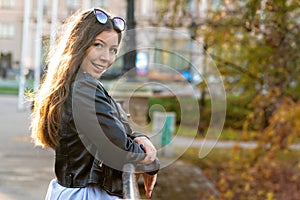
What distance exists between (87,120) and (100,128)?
0.05 m

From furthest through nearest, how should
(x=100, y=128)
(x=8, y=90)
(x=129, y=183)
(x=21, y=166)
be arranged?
(x=8, y=90) → (x=21, y=166) → (x=100, y=128) → (x=129, y=183)

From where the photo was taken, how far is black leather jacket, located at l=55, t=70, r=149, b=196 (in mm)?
2119

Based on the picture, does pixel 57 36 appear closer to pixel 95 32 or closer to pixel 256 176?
pixel 95 32

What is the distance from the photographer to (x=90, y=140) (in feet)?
7.11

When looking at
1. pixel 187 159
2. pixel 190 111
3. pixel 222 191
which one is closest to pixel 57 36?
pixel 190 111

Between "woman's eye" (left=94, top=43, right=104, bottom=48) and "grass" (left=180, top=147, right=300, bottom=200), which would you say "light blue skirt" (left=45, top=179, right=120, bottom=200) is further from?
"grass" (left=180, top=147, right=300, bottom=200)

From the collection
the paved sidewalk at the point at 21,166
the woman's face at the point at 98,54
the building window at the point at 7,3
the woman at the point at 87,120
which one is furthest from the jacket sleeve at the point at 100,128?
the building window at the point at 7,3

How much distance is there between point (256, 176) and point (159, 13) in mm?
2852

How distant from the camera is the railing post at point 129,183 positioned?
6.31ft

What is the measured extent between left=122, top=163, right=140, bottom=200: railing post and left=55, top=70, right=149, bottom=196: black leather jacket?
0.03m

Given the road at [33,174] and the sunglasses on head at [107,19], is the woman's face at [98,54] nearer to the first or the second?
the sunglasses on head at [107,19]

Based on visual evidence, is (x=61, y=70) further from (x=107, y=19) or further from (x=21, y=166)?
(x=21, y=166)

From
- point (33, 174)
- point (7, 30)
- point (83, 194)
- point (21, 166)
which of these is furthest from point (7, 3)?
point (83, 194)

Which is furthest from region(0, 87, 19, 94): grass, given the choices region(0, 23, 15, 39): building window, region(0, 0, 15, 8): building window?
region(0, 23, 15, 39): building window
